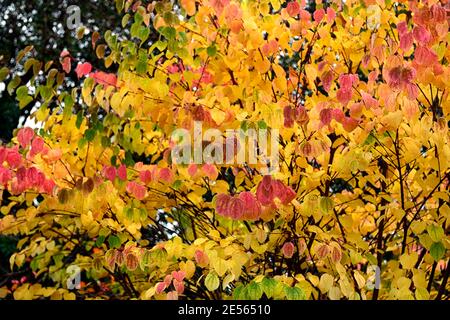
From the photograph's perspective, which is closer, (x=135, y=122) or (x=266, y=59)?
(x=266, y=59)

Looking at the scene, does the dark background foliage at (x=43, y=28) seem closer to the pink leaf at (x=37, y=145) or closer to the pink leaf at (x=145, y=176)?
the pink leaf at (x=37, y=145)

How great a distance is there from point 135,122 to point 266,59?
75cm

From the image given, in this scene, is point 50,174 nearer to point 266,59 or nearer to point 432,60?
point 266,59

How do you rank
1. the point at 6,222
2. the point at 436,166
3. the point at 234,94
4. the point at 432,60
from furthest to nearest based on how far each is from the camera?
the point at 6,222 → the point at 234,94 → the point at 436,166 → the point at 432,60

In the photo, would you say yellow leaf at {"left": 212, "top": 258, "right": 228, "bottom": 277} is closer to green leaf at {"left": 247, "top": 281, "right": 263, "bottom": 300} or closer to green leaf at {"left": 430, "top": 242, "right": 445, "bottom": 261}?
green leaf at {"left": 247, "top": 281, "right": 263, "bottom": 300}

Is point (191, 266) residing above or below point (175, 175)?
below

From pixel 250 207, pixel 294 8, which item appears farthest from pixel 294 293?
pixel 294 8

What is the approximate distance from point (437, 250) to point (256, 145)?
34.4 inches

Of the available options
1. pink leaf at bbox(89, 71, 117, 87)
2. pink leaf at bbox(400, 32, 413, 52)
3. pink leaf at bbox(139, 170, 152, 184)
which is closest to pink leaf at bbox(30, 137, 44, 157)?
pink leaf at bbox(89, 71, 117, 87)

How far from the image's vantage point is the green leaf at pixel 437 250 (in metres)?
2.29

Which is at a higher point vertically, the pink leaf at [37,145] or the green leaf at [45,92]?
the green leaf at [45,92]

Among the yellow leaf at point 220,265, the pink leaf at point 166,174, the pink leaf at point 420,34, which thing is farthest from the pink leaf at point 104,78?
the pink leaf at point 420,34

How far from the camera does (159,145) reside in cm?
349

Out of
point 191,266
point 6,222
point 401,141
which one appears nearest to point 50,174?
point 6,222
